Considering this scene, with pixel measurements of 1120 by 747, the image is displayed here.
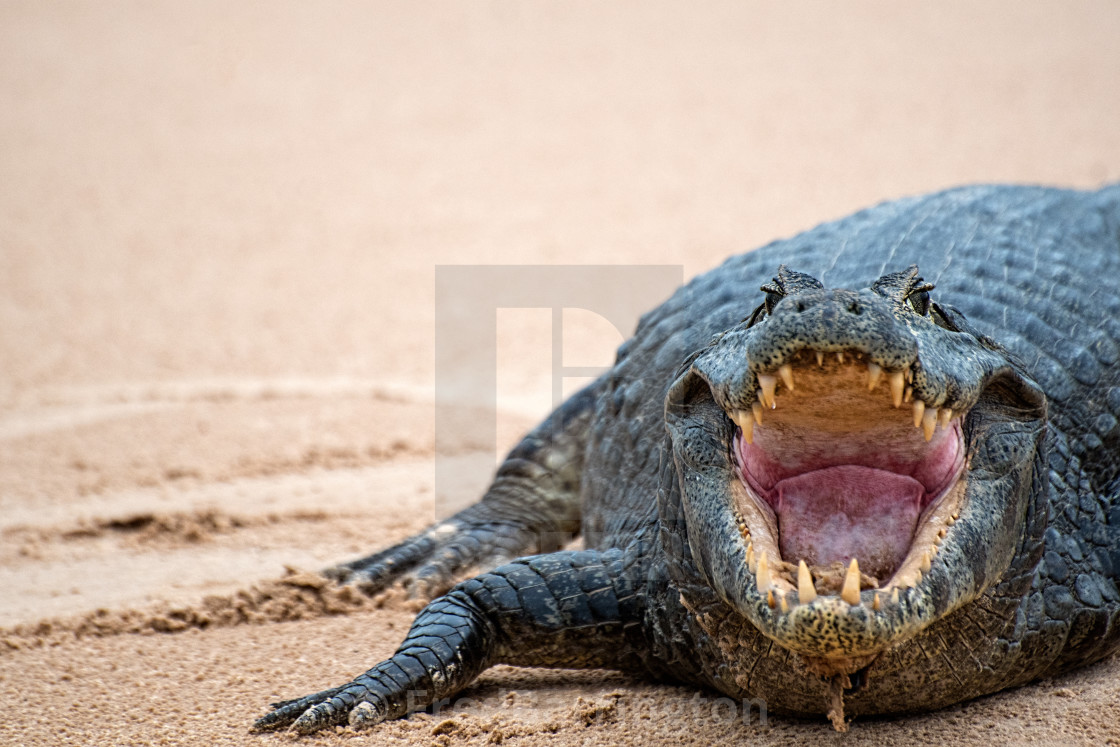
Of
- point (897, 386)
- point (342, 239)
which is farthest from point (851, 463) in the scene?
point (342, 239)

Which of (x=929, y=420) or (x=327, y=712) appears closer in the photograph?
(x=929, y=420)

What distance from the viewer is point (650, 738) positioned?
8.05 ft

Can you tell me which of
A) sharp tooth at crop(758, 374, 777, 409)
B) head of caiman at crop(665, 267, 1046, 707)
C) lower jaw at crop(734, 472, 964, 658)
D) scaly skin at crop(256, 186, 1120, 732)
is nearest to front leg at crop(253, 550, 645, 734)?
scaly skin at crop(256, 186, 1120, 732)

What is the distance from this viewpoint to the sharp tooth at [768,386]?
2.05 metres

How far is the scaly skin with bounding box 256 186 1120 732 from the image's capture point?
2.03 meters

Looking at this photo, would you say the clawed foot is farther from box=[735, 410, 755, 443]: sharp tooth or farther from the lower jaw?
box=[735, 410, 755, 443]: sharp tooth

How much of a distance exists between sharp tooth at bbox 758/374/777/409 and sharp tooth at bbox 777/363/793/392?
2 centimetres

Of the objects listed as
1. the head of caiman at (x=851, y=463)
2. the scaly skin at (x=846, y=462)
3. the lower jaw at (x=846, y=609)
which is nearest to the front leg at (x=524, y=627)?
the scaly skin at (x=846, y=462)

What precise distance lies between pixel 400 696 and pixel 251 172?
524 inches

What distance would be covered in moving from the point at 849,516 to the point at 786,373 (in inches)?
18.7

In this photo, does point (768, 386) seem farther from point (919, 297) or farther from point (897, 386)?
point (919, 297)

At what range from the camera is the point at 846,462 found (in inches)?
91.9

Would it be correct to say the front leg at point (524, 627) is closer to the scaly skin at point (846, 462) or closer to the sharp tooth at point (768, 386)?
the scaly skin at point (846, 462)

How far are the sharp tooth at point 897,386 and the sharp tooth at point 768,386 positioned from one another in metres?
0.22
